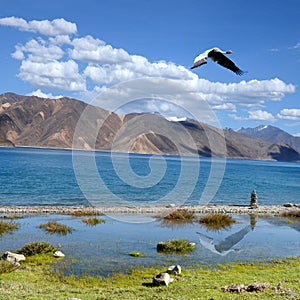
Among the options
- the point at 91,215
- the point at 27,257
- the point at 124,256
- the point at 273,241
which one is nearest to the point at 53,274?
the point at 27,257

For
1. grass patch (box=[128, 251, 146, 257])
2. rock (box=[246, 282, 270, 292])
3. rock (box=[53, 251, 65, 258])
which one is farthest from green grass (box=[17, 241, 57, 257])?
rock (box=[246, 282, 270, 292])

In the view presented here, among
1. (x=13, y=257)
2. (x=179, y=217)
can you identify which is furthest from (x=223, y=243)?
(x=13, y=257)

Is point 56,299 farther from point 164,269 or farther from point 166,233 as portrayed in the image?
point 166,233

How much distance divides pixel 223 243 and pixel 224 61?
2297 centimetres

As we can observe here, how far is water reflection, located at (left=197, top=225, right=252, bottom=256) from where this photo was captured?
3155 centimetres

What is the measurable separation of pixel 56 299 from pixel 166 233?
20.3m

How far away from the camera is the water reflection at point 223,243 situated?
31547mm

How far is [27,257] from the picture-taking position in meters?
26.8

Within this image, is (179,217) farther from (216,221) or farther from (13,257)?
(13,257)

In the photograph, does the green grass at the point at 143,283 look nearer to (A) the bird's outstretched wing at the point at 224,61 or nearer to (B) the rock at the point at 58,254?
(B) the rock at the point at 58,254

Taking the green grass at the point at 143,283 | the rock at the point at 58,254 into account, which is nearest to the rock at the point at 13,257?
the green grass at the point at 143,283

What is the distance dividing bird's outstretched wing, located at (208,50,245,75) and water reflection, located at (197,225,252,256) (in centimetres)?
1875

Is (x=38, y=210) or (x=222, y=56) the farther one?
(x=38, y=210)

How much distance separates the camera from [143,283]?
2184 cm
